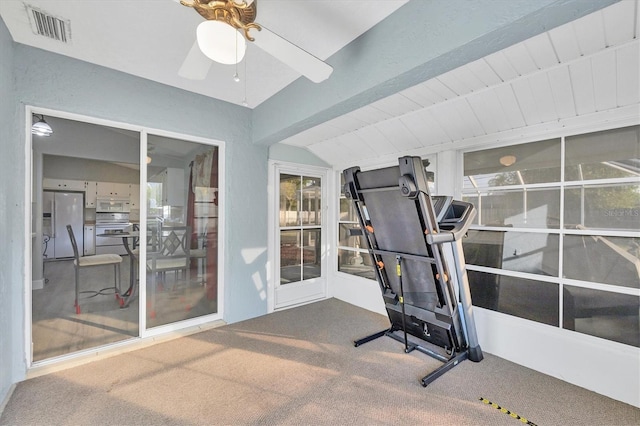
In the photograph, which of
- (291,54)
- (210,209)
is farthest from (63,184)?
(291,54)

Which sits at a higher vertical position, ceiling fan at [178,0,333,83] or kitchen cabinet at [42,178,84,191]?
ceiling fan at [178,0,333,83]

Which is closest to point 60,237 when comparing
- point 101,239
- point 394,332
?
point 101,239

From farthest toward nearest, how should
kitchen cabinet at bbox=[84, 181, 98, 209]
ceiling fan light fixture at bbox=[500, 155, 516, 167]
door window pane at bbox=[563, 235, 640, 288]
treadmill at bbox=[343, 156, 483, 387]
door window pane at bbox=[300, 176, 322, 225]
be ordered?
door window pane at bbox=[300, 176, 322, 225]
kitchen cabinet at bbox=[84, 181, 98, 209]
ceiling fan light fixture at bbox=[500, 155, 516, 167]
treadmill at bbox=[343, 156, 483, 387]
door window pane at bbox=[563, 235, 640, 288]

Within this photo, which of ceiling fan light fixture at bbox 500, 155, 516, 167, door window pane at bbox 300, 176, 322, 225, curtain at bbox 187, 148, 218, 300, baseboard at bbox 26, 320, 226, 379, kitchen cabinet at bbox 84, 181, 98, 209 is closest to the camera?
baseboard at bbox 26, 320, 226, 379

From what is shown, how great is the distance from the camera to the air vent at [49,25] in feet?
6.02

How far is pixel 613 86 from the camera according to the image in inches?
72.2

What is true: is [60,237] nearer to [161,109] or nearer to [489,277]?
[161,109]

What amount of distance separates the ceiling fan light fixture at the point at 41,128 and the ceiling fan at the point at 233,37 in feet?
5.99

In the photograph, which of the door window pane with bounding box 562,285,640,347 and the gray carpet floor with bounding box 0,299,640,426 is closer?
the gray carpet floor with bounding box 0,299,640,426

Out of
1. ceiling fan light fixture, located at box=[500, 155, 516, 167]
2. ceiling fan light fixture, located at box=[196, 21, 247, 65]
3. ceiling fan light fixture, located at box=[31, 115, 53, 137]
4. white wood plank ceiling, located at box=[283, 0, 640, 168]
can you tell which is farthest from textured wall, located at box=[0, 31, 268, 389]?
ceiling fan light fixture, located at box=[500, 155, 516, 167]

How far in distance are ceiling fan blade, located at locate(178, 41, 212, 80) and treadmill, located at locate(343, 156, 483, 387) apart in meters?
1.36

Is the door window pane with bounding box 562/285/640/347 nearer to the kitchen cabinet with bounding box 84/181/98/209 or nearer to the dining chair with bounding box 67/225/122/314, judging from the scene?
the dining chair with bounding box 67/225/122/314

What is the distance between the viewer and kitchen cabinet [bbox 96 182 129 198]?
2873 mm

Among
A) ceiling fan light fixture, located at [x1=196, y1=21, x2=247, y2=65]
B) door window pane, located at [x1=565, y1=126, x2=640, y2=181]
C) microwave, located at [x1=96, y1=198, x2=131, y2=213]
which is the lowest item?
microwave, located at [x1=96, y1=198, x2=131, y2=213]
